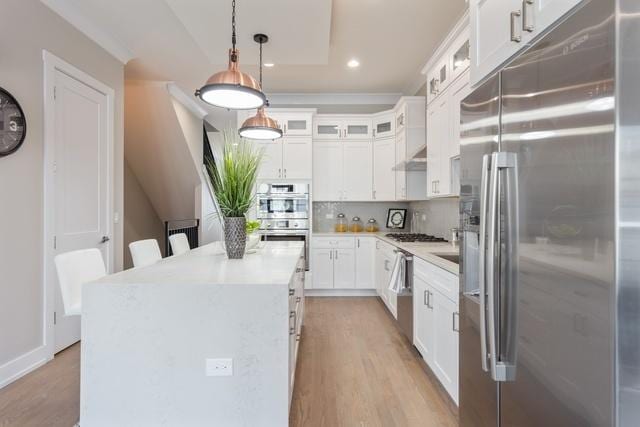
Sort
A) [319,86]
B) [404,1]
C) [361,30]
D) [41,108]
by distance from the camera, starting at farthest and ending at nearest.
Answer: [319,86] → [361,30] → [404,1] → [41,108]

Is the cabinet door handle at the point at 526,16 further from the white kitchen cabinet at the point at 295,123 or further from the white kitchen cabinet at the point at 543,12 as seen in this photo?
the white kitchen cabinet at the point at 295,123

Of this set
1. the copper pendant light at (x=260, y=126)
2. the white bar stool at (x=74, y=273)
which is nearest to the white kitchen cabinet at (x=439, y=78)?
the copper pendant light at (x=260, y=126)

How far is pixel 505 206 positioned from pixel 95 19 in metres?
3.74

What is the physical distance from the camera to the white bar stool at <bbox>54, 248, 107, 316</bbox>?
2.08 meters

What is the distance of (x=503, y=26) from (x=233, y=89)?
140cm

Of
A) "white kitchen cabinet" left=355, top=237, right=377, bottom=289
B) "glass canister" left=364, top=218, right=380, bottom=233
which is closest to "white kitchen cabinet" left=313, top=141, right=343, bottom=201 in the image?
"glass canister" left=364, top=218, right=380, bottom=233

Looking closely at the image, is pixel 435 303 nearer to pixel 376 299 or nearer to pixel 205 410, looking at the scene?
pixel 205 410

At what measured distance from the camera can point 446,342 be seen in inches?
87.4

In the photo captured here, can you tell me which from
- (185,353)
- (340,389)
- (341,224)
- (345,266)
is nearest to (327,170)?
(341,224)

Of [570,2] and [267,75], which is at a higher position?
[267,75]

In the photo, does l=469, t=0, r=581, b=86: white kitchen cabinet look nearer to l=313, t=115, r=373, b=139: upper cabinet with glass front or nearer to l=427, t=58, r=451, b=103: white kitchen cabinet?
l=427, t=58, r=451, b=103: white kitchen cabinet

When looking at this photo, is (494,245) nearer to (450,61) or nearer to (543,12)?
(543,12)

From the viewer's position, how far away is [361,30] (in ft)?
11.5

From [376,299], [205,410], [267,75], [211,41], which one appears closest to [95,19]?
[211,41]
